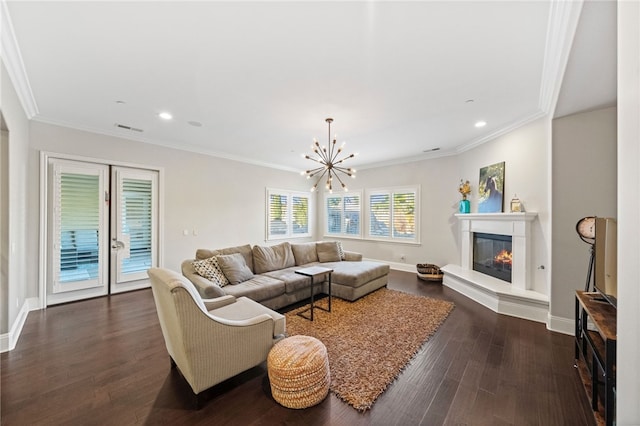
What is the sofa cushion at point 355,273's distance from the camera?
4133 mm

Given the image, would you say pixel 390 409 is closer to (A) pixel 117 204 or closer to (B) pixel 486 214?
(B) pixel 486 214

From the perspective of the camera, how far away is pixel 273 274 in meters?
4.16

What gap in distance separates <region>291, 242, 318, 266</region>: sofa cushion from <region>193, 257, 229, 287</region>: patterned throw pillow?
1692mm

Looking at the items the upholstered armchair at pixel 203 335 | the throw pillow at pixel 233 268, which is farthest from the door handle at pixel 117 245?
the upholstered armchair at pixel 203 335

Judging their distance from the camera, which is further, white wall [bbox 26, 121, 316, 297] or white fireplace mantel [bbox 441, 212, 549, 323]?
white wall [bbox 26, 121, 316, 297]

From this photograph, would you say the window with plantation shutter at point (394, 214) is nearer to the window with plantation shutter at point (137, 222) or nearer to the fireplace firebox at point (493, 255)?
the fireplace firebox at point (493, 255)

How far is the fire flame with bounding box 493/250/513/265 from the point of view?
13.6ft

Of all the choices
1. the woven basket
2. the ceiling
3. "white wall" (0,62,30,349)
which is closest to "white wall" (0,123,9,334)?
"white wall" (0,62,30,349)

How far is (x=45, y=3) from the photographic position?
1755mm

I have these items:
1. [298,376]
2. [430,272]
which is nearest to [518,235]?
[430,272]

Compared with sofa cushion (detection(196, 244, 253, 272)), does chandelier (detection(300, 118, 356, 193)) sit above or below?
above

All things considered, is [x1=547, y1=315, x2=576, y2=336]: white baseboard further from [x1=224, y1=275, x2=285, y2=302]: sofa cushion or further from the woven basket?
[x1=224, y1=275, x2=285, y2=302]: sofa cushion

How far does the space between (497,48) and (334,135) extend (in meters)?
2.71

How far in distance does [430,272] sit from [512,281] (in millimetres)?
1628
